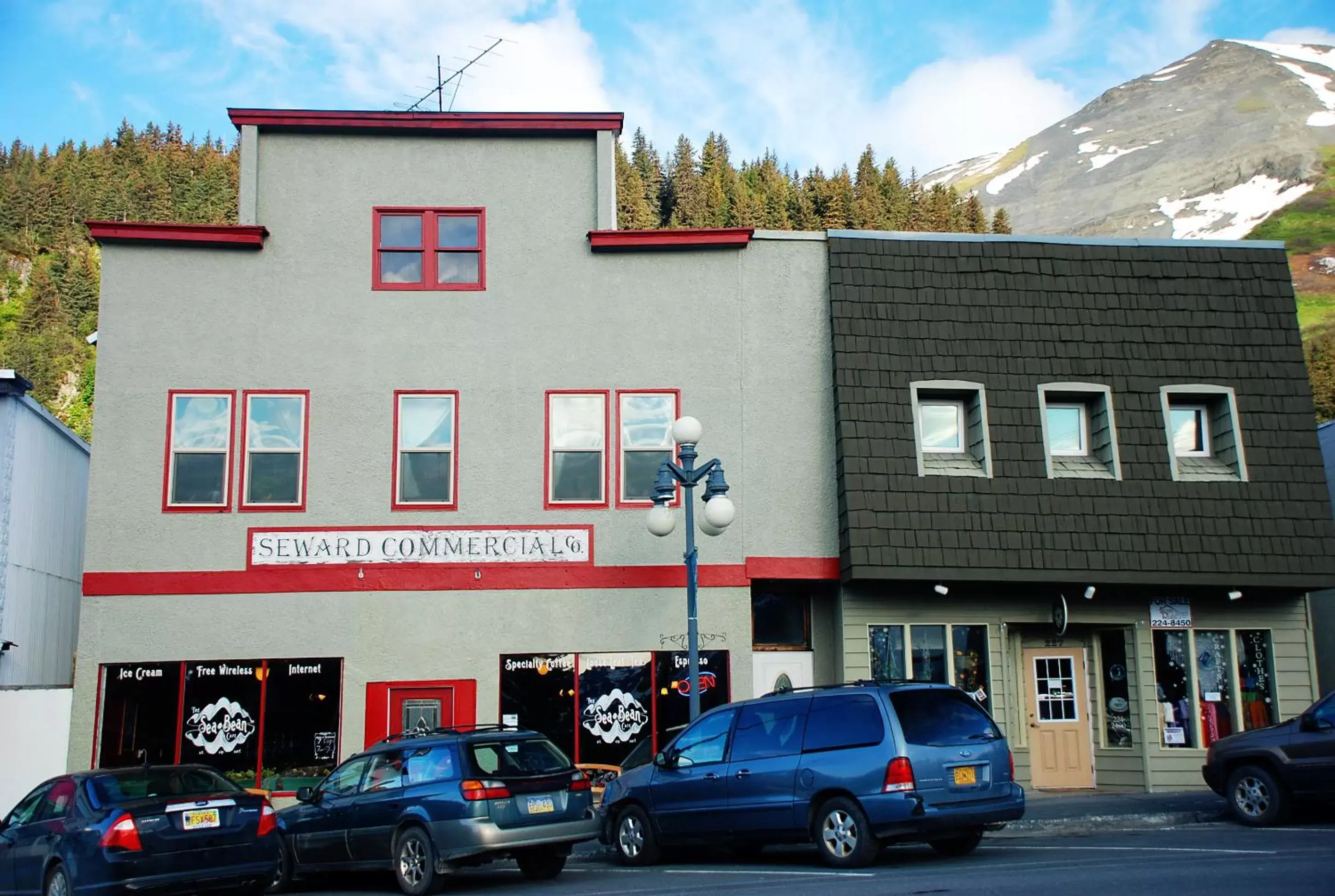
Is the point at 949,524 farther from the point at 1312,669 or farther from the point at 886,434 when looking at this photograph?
the point at 1312,669

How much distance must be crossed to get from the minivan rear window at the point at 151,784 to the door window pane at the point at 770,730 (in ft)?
15.6

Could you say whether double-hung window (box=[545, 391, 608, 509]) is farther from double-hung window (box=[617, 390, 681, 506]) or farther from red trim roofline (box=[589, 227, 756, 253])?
red trim roofline (box=[589, 227, 756, 253])

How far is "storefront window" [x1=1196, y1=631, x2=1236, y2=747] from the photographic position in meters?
19.1

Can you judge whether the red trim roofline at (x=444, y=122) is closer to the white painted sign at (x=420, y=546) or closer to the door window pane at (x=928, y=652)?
the white painted sign at (x=420, y=546)

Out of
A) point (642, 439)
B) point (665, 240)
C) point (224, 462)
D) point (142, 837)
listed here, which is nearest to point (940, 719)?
point (142, 837)

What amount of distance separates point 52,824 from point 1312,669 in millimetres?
17146

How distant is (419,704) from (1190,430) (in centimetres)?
1245

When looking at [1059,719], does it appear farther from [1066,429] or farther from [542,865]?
[542,865]

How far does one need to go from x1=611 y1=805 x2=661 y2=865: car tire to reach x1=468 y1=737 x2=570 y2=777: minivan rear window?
1.38m

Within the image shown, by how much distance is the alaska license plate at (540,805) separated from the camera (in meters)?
11.8

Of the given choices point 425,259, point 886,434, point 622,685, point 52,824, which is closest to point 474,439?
point 425,259

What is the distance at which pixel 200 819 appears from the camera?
10.9m

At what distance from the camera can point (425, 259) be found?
1959cm

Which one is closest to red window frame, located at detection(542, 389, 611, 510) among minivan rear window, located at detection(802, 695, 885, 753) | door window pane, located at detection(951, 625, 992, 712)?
door window pane, located at detection(951, 625, 992, 712)
